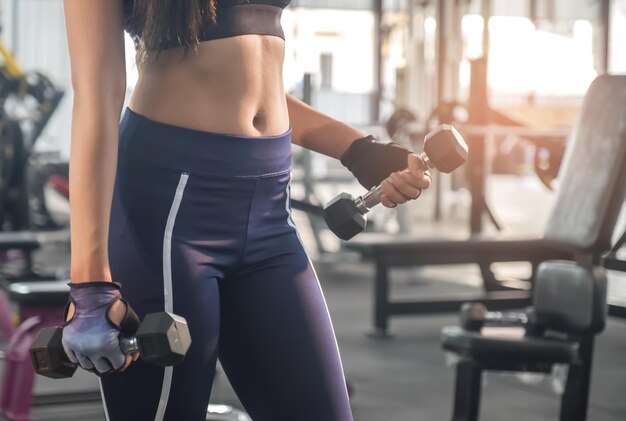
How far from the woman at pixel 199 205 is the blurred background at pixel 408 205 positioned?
136 mm

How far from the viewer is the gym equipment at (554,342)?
6.89 feet

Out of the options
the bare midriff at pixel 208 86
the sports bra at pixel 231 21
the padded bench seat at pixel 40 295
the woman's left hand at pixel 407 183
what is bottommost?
the padded bench seat at pixel 40 295

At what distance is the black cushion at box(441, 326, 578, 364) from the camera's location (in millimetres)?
2119

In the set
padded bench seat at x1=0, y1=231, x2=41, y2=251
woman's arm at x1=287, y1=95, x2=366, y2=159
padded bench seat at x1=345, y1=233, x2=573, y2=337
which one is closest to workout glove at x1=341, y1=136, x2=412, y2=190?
woman's arm at x1=287, y1=95, x2=366, y2=159

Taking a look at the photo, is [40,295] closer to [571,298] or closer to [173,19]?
[571,298]

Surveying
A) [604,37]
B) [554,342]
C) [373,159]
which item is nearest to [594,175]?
[554,342]

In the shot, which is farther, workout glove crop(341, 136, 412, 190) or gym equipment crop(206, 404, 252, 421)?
gym equipment crop(206, 404, 252, 421)

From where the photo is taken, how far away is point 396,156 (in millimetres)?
1212

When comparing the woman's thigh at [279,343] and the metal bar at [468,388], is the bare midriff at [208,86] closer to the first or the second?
the woman's thigh at [279,343]

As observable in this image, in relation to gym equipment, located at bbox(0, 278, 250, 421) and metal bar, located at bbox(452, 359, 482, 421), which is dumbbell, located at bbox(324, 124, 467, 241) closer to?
metal bar, located at bbox(452, 359, 482, 421)

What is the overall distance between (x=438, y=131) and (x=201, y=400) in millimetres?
427

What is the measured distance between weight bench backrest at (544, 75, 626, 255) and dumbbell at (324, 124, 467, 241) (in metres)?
1.13

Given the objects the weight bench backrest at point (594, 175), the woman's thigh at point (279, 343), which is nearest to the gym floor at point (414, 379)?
the weight bench backrest at point (594, 175)

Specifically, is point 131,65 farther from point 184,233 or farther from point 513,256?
point 513,256
